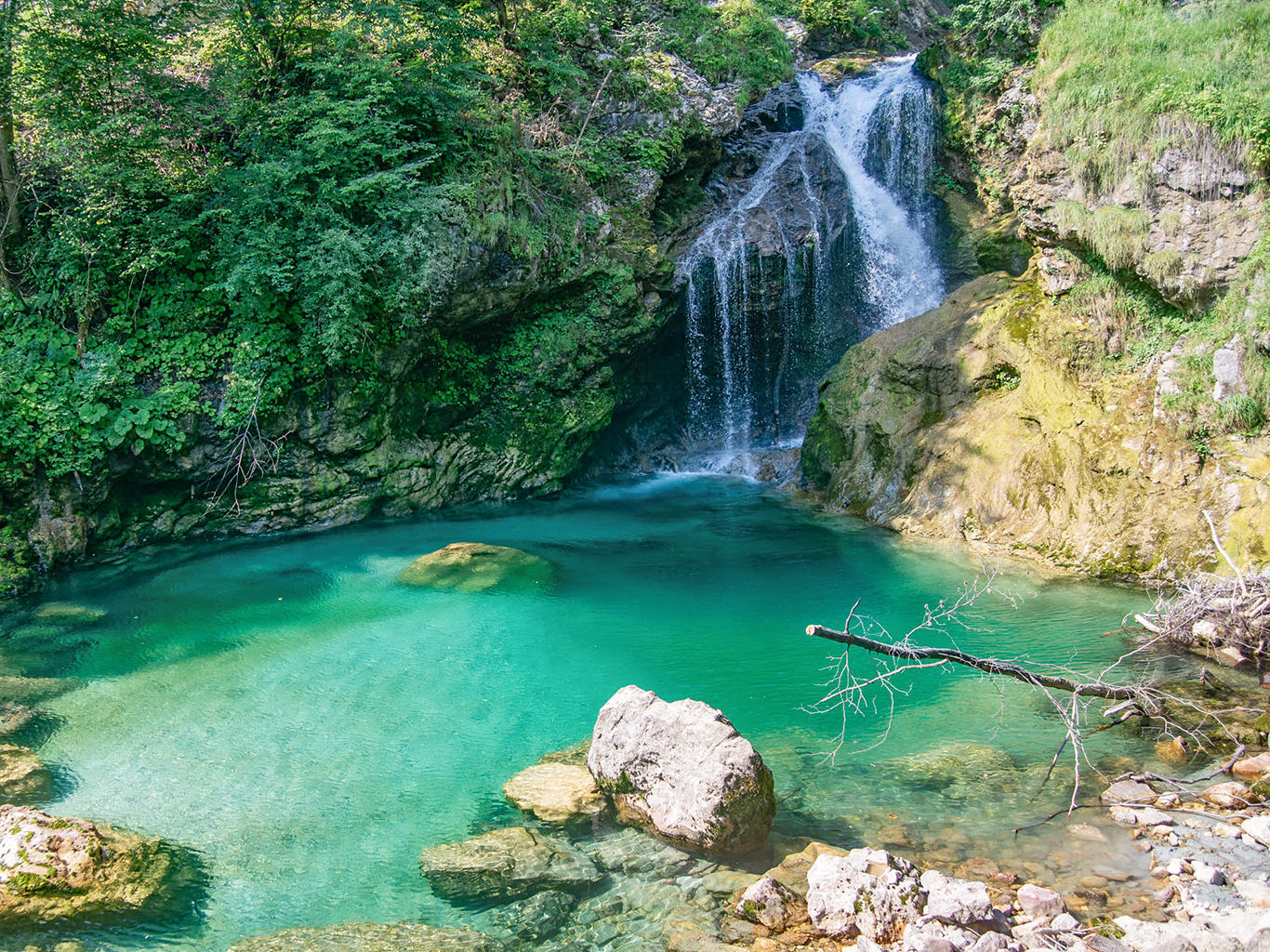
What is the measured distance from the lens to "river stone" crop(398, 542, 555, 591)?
353 inches

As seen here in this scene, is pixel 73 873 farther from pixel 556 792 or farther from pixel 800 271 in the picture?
pixel 800 271

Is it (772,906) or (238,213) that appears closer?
(772,906)

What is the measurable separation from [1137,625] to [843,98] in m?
12.8

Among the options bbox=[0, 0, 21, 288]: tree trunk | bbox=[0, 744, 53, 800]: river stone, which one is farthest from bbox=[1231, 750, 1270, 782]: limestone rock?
bbox=[0, 0, 21, 288]: tree trunk

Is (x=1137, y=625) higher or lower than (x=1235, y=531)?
lower

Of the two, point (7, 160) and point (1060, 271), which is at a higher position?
point (7, 160)

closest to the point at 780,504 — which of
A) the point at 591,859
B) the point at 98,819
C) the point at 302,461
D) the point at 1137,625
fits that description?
the point at 1137,625

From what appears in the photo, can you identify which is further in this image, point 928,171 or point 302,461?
point 928,171

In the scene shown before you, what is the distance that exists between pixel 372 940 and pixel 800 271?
1311 centimetres

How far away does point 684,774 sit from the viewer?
188 inches

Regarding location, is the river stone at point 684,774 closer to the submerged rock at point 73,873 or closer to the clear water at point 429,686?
the clear water at point 429,686

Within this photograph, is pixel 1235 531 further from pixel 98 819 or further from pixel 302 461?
pixel 302 461

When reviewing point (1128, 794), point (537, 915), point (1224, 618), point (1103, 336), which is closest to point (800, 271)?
point (1103, 336)

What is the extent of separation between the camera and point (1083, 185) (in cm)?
989
